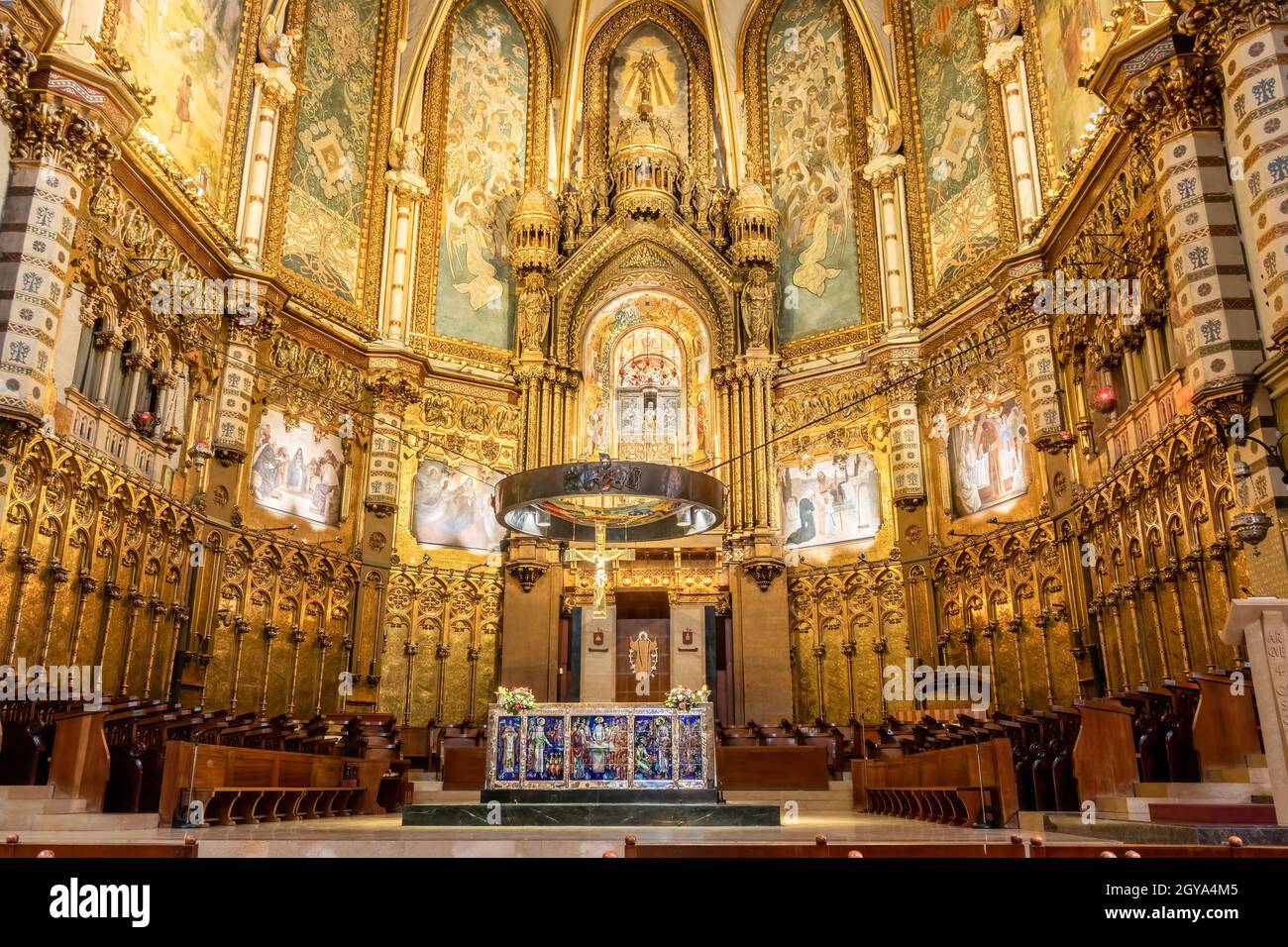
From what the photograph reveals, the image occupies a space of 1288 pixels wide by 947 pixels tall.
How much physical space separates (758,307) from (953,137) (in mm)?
6057

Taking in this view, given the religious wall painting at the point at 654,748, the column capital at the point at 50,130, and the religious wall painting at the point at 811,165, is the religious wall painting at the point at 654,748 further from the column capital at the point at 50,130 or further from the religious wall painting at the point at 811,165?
the religious wall painting at the point at 811,165

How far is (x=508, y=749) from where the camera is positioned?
43.2ft

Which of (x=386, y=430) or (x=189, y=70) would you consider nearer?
(x=189, y=70)

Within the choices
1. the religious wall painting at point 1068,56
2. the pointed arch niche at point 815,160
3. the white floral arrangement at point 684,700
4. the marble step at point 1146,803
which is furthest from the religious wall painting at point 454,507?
the marble step at point 1146,803

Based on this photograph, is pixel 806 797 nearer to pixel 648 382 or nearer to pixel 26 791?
pixel 26 791

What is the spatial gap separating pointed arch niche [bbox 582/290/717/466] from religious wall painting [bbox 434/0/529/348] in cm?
274

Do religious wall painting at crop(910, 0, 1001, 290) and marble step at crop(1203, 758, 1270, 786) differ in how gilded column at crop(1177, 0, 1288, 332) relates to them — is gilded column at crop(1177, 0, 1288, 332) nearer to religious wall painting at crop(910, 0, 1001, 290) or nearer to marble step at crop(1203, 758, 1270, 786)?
marble step at crop(1203, 758, 1270, 786)

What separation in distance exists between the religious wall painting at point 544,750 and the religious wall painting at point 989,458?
10.8 metres

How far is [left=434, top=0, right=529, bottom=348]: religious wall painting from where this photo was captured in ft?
83.1

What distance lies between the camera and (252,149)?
20.3m

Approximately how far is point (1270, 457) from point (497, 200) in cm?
2046

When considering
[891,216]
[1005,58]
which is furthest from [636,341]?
[1005,58]
